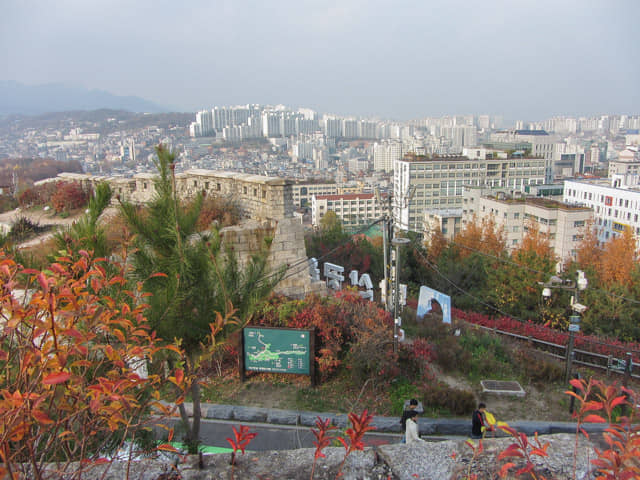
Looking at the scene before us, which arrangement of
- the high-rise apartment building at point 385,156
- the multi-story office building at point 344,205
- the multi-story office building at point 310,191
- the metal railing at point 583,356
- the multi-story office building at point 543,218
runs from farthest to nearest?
the high-rise apartment building at point 385,156, the multi-story office building at point 310,191, the multi-story office building at point 344,205, the multi-story office building at point 543,218, the metal railing at point 583,356

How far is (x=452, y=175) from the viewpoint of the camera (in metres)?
61.2

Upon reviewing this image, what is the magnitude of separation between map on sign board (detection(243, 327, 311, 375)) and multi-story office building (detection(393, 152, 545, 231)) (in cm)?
5477

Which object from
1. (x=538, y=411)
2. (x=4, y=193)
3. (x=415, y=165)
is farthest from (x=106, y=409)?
(x=415, y=165)

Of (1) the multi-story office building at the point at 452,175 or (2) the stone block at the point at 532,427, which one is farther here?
(1) the multi-story office building at the point at 452,175

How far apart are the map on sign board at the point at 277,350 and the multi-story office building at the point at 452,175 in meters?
54.8

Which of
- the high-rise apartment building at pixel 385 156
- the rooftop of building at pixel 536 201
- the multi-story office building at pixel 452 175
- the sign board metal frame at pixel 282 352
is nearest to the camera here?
the sign board metal frame at pixel 282 352

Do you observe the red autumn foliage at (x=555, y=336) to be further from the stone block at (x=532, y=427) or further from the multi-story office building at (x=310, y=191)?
A: the multi-story office building at (x=310, y=191)

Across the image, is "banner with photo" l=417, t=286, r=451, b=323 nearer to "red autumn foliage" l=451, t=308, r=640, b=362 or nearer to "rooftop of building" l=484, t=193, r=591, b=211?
"red autumn foliage" l=451, t=308, r=640, b=362

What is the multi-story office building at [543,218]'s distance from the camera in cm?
2903

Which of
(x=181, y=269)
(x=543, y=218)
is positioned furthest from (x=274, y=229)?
(x=543, y=218)

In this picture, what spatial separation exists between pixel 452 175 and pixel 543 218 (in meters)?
32.3

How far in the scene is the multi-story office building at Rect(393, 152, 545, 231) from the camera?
60469mm

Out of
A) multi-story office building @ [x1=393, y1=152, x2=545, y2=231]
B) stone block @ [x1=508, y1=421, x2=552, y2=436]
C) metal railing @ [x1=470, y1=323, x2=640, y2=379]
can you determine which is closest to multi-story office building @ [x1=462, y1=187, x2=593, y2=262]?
metal railing @ [x1=470, y1=323, x2=640, y2=379]

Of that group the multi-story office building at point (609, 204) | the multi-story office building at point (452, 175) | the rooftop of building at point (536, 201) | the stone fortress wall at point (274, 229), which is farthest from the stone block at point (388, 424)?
the multi-story office building at point (452, 175)
